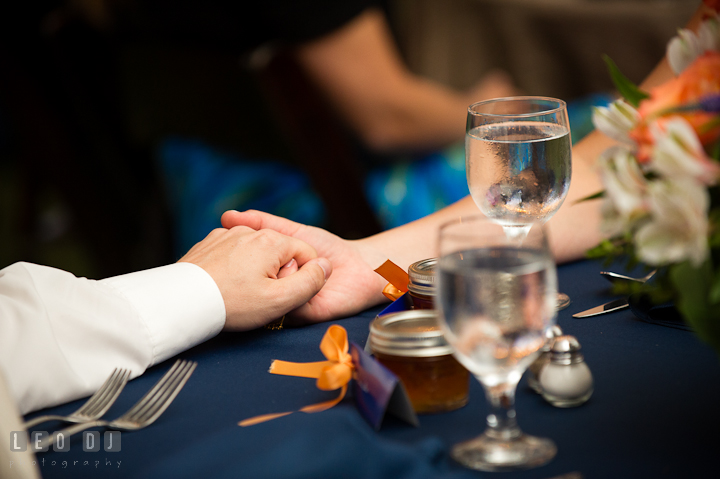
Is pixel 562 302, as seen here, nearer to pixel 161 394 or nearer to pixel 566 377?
pixel 566 377

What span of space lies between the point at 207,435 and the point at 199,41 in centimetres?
145

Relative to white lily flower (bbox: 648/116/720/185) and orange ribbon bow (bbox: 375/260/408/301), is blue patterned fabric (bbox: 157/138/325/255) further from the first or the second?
white lily flower (bbox: 648/116/720/185)

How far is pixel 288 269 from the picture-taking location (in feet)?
2.73

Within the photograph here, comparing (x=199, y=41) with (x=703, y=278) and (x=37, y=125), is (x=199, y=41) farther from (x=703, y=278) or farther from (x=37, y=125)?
(x=703, y=278)

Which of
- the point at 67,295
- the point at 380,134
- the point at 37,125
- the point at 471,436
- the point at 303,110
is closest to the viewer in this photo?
the point at 471,436

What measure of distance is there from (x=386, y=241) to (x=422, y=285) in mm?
260

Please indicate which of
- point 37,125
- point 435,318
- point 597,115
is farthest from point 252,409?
point 37,125

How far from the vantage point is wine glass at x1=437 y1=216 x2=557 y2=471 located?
0.43m

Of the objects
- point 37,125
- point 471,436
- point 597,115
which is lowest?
point 471,436

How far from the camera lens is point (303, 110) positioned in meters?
1.90

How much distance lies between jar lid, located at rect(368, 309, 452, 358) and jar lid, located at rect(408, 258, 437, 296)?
0.28ft

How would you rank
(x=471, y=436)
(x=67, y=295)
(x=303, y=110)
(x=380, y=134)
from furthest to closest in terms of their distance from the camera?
1. (x=380, y=134)
2. (x=303, y=110)
3. (x=67, y=295)
4. (x=471, y=436)

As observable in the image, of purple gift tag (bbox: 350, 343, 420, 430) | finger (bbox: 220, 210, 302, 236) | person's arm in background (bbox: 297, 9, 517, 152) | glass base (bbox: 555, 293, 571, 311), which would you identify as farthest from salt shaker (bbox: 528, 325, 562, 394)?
person's arm in background (bbox: 297, 9, 517, 152)

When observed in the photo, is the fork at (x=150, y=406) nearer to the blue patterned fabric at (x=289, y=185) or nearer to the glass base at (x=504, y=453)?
the glass base at (x=504, y=453)
